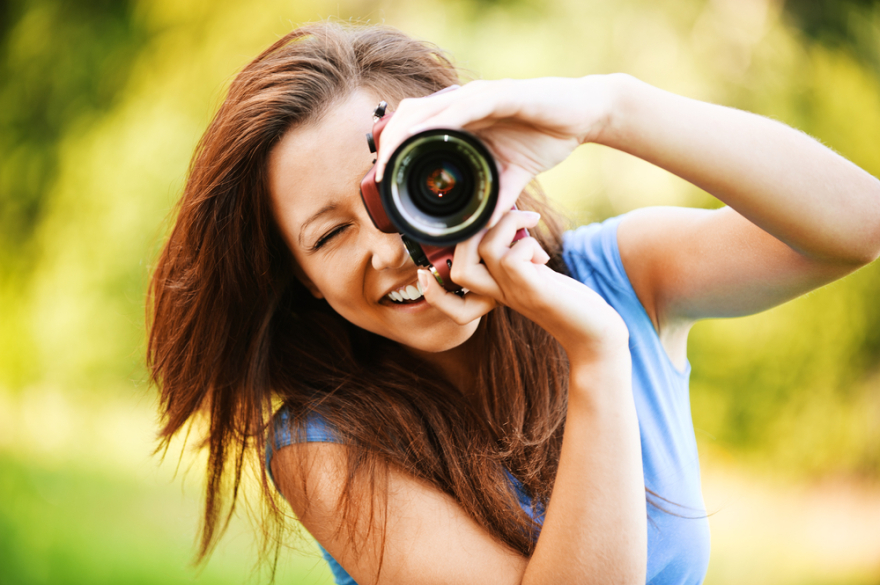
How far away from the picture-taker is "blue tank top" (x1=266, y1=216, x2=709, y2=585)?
1.32 meters

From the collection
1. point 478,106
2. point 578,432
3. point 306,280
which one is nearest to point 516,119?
point 478,106

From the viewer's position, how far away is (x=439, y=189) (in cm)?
103

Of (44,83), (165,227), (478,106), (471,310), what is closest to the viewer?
(478,106)

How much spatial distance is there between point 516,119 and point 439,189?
0.16 m

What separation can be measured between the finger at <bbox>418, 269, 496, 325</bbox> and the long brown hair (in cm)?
37

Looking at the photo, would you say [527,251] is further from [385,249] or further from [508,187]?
[385,249]

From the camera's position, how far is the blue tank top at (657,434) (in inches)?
51.9

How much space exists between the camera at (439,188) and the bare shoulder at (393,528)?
54cm

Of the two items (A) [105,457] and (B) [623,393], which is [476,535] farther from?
(A) [105,457]

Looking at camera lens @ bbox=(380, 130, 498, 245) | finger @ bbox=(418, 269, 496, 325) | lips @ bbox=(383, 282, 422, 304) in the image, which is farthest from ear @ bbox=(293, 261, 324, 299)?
camera lens @ bbox=(380, 130, 498, 245)

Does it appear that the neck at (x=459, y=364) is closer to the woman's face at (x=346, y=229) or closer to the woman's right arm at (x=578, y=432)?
the woman's face at (x=346, y=229)

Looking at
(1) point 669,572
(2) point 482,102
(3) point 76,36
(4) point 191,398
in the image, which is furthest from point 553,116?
(3) point 76,36

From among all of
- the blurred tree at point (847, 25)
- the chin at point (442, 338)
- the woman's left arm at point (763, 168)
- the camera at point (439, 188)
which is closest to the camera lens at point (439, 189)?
the camera at point (439, 188)

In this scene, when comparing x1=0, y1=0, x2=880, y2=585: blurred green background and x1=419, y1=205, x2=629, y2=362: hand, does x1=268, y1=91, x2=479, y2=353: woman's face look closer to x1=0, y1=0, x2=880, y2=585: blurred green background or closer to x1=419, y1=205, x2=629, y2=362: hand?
x1=419, y1=205, x2=629, y2=362: hand
